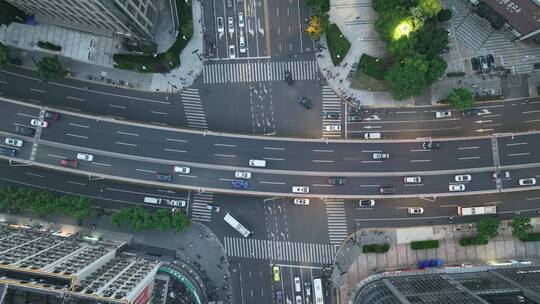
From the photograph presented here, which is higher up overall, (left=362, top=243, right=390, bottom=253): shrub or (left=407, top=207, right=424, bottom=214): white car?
(left=407, top=207, right=424, bottom=214): white car

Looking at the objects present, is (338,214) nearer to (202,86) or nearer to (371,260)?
(371,260)

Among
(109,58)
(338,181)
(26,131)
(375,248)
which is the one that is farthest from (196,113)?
(375,248)

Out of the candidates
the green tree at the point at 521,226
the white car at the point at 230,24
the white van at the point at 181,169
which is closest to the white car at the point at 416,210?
the green tree at the point at 521,226

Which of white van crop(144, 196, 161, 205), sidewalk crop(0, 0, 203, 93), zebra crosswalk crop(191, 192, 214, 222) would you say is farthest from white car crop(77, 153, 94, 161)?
zebra crosswalk crop(191, 192, 214, 222)

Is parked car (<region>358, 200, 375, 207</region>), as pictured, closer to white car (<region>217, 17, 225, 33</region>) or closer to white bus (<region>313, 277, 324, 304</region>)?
white bus (<region>313, 277, 324, 304</region>)

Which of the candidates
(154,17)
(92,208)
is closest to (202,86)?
(154,17)

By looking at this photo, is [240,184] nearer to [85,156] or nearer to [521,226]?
[85,156]
